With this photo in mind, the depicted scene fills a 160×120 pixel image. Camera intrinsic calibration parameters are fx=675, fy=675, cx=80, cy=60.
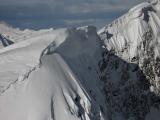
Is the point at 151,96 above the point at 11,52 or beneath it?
beneath

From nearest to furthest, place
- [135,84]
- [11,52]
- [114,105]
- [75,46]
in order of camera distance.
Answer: [11,52]
[75,46]
[114,105]
[135,84]

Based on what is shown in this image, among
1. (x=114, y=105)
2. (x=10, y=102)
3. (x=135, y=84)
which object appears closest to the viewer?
(x=10, y=102)

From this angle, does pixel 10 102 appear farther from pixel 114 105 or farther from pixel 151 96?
pixel 151 96

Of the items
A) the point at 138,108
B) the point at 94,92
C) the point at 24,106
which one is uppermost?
the point at 24,106

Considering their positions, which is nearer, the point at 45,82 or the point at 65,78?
the point at 45,82

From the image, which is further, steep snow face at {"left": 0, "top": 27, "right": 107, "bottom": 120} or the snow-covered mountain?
the snow-covered mountain

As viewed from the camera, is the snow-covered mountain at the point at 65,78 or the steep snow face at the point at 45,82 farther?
the snow-covered mountain at the point at 65,78

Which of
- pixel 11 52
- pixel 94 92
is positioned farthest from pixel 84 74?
pixel 11 52

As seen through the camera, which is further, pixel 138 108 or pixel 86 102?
pixel 138 108
